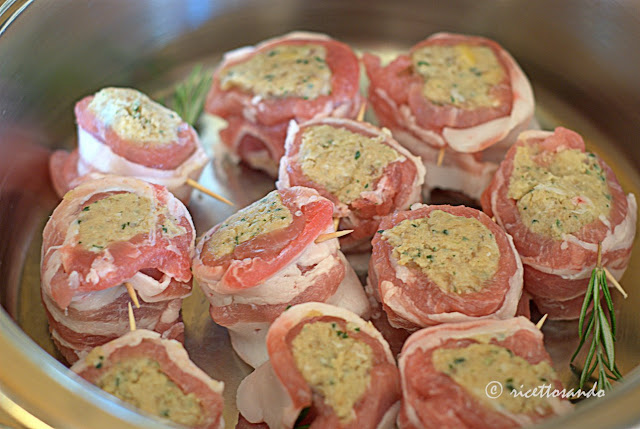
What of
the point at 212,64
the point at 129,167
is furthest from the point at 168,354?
the point at 212,64

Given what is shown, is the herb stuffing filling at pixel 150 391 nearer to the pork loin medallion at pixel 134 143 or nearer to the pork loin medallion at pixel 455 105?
the pork loin medallion at pixel 134 143

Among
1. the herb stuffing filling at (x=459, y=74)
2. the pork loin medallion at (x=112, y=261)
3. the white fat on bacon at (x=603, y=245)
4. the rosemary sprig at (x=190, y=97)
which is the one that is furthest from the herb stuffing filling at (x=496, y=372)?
the rosemary sprig at (x=190, y=97)

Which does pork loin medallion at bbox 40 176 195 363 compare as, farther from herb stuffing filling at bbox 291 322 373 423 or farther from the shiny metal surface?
herb stuffing filling at bbox 291 322 373 423

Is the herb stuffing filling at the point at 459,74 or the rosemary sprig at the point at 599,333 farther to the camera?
the herb stuffing filling at the point at 459,74

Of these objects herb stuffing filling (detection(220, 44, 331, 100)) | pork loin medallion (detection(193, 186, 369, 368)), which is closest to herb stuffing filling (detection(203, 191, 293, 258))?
pork loin medallion (detection(193, 186, 369, 368))

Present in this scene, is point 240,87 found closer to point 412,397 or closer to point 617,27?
point 412,397

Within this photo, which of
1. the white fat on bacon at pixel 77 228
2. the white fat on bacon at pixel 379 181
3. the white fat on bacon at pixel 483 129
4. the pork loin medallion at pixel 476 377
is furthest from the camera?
the white fat on bacon at pixel 483 129

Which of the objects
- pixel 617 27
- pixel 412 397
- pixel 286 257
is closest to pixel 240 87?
pixel 286 257

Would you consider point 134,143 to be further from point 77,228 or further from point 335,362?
point 335,362
